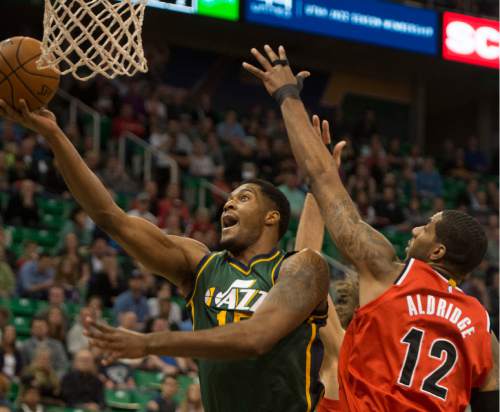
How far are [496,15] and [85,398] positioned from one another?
43.6 ft

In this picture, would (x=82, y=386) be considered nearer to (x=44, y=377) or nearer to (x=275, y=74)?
(x=44, y=377)

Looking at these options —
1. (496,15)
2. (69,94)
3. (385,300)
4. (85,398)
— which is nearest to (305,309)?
(385,300)

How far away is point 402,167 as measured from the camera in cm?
1814

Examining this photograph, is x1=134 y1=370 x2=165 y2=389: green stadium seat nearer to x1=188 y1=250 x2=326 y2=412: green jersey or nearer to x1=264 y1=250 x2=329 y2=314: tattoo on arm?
x1=188 y1=250 x2=326 y2=412: green jersey

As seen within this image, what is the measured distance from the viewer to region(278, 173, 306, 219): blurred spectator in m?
12.9

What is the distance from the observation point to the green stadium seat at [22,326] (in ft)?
34.2

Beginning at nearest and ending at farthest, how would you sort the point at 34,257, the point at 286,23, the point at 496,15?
1. the point at 34,257
2. the point at 286,23
3. the point at 496,15

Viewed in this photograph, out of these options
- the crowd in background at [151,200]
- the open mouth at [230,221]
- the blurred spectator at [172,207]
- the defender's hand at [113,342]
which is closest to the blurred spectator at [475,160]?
the crowd in background at [151,200]

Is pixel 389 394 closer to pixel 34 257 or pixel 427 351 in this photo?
pixel 427 351

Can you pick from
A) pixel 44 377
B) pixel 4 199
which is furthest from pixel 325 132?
pixel 4 199

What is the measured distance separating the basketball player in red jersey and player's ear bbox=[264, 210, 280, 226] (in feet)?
1.38

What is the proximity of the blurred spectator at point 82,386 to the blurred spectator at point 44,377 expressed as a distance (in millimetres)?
92

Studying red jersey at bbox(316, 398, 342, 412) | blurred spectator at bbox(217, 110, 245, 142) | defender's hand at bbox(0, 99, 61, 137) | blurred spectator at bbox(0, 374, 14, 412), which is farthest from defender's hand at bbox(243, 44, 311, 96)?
blurred spectator at bbox(217, 110, 245, 142)

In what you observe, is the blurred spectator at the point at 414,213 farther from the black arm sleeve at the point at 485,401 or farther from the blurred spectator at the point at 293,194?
the black arm sleeve at the point at 485,401
